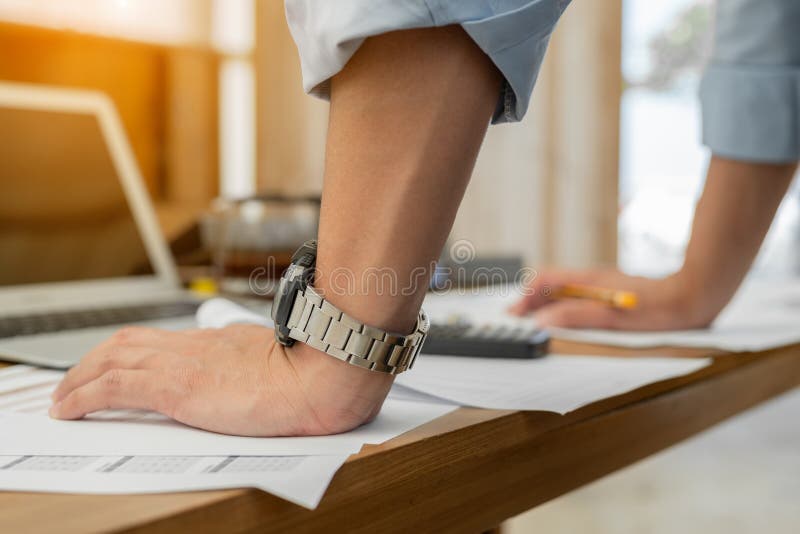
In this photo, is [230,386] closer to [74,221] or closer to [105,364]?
[105,364]

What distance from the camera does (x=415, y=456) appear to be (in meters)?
0.36

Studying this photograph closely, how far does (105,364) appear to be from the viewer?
1.40 ft

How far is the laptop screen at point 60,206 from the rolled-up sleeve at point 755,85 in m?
0.69

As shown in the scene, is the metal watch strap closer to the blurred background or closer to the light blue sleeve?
the light blue sleeve

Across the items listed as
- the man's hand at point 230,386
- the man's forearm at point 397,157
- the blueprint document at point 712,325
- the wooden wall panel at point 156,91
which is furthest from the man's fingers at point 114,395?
the wooden wall panel at point 156,91

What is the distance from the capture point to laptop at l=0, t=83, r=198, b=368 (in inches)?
34.6

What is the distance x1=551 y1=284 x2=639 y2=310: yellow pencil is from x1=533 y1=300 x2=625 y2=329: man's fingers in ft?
0.04

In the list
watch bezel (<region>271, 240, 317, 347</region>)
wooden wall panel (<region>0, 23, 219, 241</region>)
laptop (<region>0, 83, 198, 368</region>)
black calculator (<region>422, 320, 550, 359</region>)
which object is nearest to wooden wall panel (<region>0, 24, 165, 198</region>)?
wooden wall panel (<region>0, 23, 219, 241</region>)

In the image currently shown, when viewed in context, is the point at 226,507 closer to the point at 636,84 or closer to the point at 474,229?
the point at 474,229

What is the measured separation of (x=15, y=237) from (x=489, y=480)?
0.69 m

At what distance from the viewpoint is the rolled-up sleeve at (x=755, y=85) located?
0.81 metres

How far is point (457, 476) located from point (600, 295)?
0.53 meters

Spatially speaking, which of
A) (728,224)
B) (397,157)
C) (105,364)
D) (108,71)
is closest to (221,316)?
(105,364)

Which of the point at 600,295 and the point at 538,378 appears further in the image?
the point at 600,295
